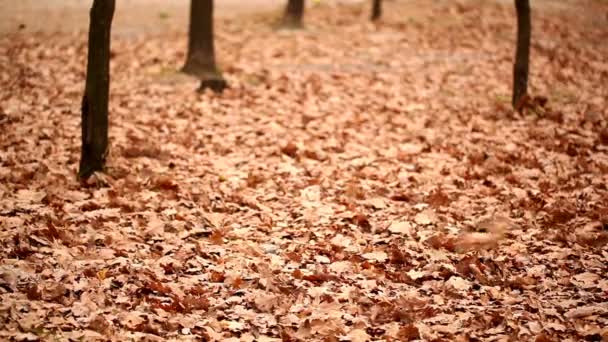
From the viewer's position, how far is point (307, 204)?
23.9 ft

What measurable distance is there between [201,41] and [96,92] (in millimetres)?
4878

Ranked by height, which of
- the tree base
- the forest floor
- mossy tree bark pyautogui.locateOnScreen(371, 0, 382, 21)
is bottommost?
the forest floor

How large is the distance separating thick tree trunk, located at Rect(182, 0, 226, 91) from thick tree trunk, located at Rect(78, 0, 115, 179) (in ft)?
14.8

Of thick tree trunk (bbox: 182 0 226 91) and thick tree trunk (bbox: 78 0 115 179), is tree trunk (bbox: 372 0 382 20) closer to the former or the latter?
thick tree trunk (bbox: 182 0 226 91)

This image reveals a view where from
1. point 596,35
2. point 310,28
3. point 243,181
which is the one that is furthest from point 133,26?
point 596,35

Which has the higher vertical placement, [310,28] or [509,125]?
[310,28]

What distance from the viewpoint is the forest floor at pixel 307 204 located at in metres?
4.97

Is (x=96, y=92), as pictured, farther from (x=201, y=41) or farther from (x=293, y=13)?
(x=293, y=13)

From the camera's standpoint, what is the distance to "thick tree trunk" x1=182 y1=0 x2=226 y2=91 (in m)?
12.0

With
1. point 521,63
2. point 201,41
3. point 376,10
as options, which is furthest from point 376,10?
point 521,63

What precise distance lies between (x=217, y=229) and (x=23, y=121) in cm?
454

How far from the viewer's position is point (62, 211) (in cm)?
665

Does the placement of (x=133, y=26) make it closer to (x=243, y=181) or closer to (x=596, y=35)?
(x=243, y=181)

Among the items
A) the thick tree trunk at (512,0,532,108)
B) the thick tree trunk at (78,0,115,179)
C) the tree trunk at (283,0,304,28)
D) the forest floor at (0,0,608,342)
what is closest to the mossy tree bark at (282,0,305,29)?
the tree trunk at (283,0,304,28)
